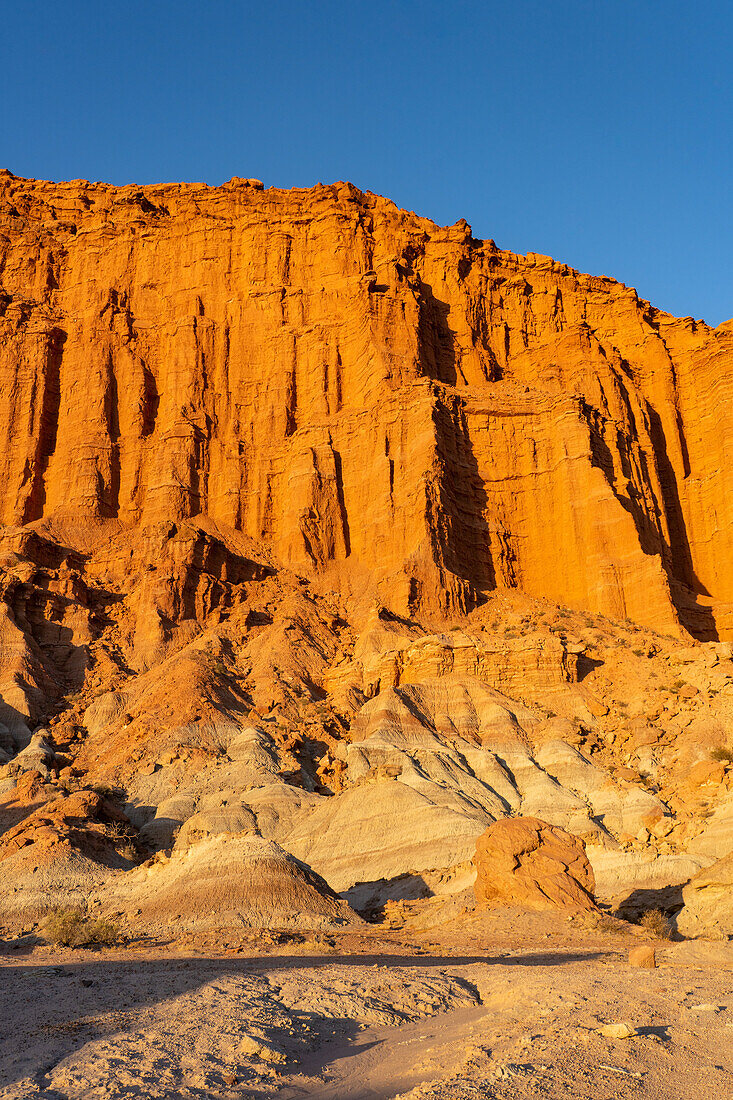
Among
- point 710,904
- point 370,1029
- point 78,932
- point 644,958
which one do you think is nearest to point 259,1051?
point 370,1029

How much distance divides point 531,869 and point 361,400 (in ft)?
173

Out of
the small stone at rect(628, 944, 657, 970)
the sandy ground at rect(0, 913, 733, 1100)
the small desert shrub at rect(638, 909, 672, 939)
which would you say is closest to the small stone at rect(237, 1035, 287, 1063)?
the sandy ground at rect(0, 913, 733, 1100)

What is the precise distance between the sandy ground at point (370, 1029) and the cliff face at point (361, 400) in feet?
140

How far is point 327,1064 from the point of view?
906 centimetres

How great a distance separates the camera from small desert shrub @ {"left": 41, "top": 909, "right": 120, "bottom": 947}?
2003 centimetres

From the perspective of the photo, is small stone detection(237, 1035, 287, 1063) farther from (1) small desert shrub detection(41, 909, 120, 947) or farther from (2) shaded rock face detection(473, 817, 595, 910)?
(1) small desert shrub detection(41, 909, 120, 947)

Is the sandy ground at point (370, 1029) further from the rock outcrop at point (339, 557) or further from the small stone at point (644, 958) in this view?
the rock outcrop at point (339, 557)

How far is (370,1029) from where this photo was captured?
10492 mm

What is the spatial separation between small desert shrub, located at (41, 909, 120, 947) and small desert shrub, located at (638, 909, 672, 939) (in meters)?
12.1

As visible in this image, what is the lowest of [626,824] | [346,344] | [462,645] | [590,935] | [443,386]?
[590,935]

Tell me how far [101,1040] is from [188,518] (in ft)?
188

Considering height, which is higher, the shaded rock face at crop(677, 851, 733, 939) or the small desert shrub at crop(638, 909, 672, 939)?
the shaded rock face at crop(677, 851, 733, 939)

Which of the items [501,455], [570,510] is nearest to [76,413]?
[501,455]

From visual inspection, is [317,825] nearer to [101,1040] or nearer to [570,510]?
[101,1040]
